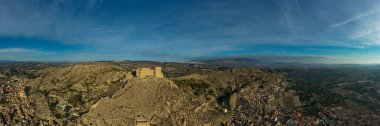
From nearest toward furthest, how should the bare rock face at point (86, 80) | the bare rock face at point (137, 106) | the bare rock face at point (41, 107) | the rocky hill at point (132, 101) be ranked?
the bare rock face at point (137, 106)
the rocky hill at point (132, 101)
the bare rock face at point (41, 107)
the bare rock face at point (86, 80)

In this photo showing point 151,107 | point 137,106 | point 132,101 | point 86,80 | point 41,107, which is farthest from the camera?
point 86,80

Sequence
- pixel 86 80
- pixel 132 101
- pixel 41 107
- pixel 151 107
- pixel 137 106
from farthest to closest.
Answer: pixel 86 80 → pixel 41 107 → pixel 132 101 → pixel 151 107 → pixel 137 106

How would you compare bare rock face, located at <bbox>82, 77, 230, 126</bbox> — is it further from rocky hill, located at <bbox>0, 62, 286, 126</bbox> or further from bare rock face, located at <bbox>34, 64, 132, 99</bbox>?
bare rock face, located at <bbox>34, 64, 132, 99</bbox>

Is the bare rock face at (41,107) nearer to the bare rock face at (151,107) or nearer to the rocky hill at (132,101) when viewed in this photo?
the rocky hill at (132,101)

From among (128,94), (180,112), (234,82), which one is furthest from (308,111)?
(128,94)

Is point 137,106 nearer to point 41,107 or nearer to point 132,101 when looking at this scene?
point 132,101

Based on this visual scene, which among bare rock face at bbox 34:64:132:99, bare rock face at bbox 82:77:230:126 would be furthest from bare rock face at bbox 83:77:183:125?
bare rock face at bbox 34:64:132:99

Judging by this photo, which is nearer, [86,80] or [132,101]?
[132,101]

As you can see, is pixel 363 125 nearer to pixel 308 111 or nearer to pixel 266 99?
pixel 308 111

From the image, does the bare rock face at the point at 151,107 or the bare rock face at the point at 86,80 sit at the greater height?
the bare rock face at the point at 86,80

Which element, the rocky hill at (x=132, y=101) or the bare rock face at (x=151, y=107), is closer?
the bare rock face at (x=151, y=107)

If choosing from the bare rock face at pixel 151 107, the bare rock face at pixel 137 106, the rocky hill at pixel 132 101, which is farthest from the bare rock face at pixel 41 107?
the bare rock face at pixel 137 106

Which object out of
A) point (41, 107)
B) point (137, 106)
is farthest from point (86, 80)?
point (137, 106)

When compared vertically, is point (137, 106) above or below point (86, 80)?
below
